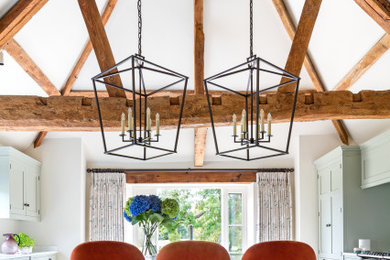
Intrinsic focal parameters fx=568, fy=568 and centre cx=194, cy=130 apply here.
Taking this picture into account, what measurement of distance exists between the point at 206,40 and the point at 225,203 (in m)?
3.03

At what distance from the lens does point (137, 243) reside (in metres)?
8.63

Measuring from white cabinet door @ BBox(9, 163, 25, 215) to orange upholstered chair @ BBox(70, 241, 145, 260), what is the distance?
384 centimetres

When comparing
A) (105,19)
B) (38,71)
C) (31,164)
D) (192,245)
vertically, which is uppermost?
(105,19)

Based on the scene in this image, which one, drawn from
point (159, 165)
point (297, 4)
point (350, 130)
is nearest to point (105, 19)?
point (297, 4)

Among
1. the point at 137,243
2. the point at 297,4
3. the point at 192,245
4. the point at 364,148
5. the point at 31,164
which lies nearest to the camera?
the point at 192,245

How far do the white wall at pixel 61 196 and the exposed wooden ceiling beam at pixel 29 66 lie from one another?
1.36m

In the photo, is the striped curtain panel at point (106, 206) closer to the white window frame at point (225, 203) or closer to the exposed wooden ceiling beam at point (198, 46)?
the white window frame at point (225, 203)

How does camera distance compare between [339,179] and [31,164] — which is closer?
[339,179]

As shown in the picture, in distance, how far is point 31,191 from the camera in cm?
742

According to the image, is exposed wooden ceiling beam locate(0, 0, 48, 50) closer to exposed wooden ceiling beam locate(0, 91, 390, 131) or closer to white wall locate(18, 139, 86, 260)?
exposed wooden ceiling beam locate(0, 91, 390, 131)

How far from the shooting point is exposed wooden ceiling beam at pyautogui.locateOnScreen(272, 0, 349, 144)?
20.9 feet

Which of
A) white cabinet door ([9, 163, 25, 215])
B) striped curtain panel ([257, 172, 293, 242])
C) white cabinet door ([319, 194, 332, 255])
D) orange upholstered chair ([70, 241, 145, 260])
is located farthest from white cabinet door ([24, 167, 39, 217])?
orange upholstered chair ([70, 241, 145, 260])

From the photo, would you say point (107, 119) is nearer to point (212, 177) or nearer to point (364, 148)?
point (364, 148)

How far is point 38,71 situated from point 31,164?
66.1 inches
